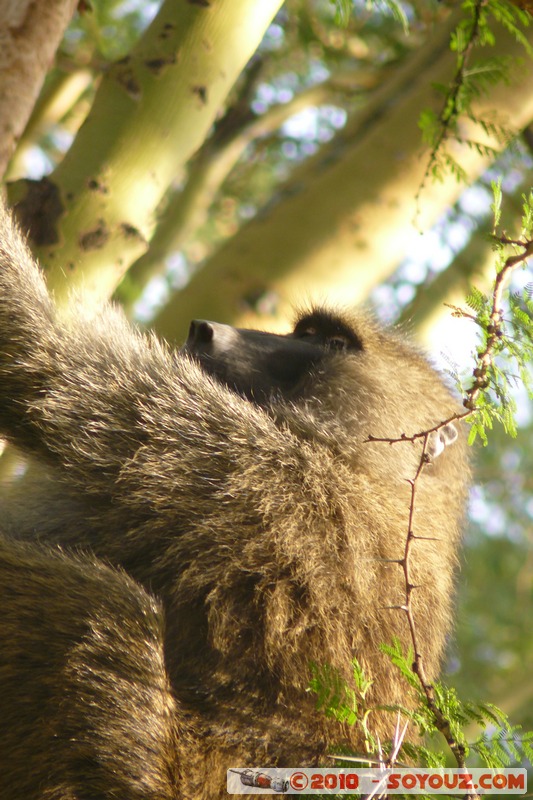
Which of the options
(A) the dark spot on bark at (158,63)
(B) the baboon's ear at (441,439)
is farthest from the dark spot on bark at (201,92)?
(B) the baboon's ear at (441,439)

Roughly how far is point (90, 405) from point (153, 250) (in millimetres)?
3738

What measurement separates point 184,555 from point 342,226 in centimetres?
237

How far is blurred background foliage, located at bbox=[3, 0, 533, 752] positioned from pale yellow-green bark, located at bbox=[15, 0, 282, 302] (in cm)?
26

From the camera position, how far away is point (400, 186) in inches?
168

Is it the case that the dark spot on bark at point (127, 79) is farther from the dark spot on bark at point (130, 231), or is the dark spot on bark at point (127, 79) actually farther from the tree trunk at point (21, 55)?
the dark spot on bark at point (130, 231)

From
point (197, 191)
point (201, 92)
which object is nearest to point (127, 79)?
point (201, 92)

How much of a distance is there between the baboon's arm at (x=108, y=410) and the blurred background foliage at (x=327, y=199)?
744 mm

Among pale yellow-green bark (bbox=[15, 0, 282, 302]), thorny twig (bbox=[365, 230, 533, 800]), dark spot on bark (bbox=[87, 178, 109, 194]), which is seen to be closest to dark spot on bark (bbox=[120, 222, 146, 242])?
pale yellow-green bark (bbox=[15, 0, 282, 302])

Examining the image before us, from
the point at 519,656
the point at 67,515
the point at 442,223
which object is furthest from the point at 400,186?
the point at 519,656

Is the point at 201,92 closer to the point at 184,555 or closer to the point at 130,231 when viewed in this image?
the point at 130,231

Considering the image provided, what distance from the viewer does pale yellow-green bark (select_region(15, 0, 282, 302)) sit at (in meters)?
2.90

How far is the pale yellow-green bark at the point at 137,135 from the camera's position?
2902 millimetres

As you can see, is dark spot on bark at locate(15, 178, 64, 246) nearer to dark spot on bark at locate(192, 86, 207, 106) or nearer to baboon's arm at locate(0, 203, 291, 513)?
baboon's arm at locate(0, 203, 291, 513)

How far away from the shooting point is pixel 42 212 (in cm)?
289
